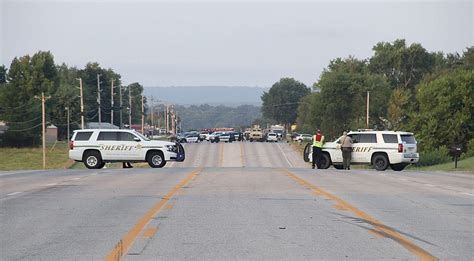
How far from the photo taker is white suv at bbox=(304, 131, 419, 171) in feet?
117

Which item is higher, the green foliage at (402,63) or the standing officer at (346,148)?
the green foliage at (402,63)

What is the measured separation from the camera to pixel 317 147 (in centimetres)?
3669

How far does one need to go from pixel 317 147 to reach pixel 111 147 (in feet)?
31.1

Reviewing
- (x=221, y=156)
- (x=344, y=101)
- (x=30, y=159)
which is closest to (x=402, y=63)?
(x=344, y=101)

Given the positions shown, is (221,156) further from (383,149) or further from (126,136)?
(383,149)

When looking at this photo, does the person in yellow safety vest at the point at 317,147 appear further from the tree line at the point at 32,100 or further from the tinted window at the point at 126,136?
the tree line at the point at 32,100

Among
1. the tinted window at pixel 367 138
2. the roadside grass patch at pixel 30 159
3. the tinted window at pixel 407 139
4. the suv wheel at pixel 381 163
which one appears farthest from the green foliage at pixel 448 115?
the suv wheel at pixel 381 163

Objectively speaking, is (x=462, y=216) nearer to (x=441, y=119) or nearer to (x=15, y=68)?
(x=441, y=119)

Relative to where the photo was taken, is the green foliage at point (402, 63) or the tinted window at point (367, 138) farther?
the green foliage at point (402, 63)

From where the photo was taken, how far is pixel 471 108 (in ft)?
250

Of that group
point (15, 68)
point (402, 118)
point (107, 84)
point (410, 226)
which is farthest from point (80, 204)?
point (107, 84)

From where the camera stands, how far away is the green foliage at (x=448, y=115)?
246 ft

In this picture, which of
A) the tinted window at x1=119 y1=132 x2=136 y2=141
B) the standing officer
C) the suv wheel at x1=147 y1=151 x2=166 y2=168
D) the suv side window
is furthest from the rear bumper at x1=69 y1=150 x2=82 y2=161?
the suv side window

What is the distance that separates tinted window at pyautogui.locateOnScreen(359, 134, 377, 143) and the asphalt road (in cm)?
1122
